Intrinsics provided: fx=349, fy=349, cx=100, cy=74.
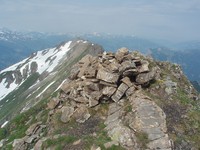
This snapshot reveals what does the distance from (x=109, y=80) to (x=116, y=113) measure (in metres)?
4.00

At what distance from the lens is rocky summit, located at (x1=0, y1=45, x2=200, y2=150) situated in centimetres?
2981

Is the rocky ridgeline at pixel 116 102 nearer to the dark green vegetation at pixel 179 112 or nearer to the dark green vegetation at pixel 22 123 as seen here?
the dark green vegetation at pixel 179 112

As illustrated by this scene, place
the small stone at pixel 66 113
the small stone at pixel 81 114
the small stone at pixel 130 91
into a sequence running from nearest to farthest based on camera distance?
the small stone at pixel 81 114 < the small stone at pixel 66 113 < the small stone at pixel 130 91

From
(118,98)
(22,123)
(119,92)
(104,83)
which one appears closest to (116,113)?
(118,98)

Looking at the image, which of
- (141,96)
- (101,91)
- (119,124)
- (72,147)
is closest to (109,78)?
(101,91)

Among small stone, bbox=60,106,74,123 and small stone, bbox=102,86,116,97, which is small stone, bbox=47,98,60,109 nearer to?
small stone, bbox=60,106,74,123

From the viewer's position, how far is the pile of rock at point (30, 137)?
115 feet

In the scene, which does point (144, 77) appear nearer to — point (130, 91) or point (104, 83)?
point (130, 91)

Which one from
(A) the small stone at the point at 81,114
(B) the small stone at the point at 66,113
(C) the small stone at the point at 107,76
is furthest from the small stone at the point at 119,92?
(B) the small stone at the point at 66,113

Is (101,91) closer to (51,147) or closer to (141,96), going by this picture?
(141,96)

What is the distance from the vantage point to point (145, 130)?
29.9 metres

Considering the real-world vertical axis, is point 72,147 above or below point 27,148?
above

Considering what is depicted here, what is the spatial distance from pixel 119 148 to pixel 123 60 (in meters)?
12.4

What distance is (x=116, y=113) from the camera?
3334cm
